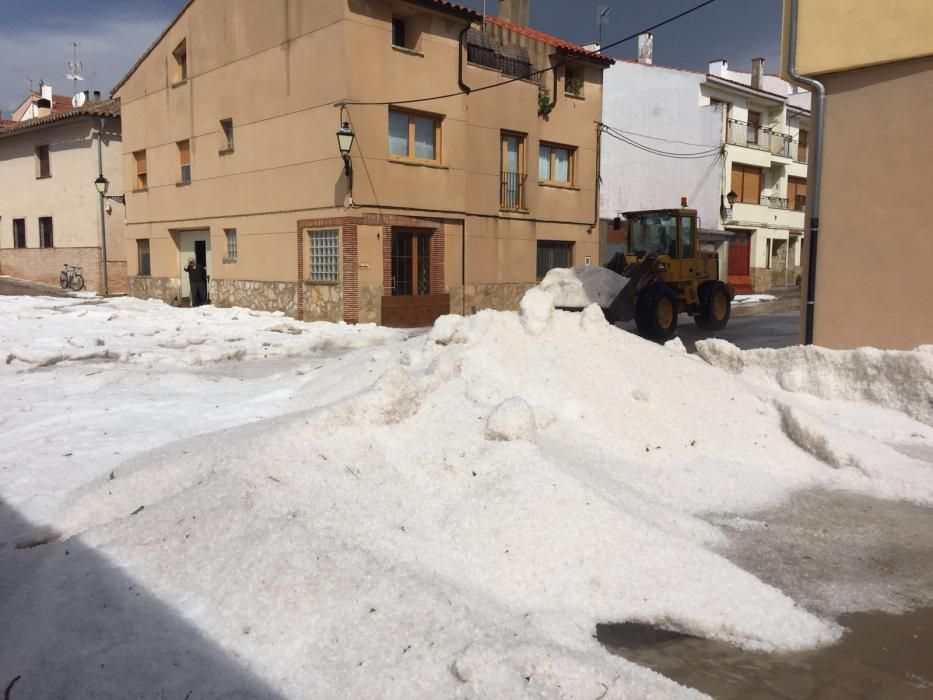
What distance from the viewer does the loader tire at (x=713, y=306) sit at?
15.8 metres

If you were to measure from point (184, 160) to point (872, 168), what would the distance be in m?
17.7

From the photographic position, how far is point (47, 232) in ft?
88.8

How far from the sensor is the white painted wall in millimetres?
30031

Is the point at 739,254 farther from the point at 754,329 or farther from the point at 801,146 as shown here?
the point at 754,329

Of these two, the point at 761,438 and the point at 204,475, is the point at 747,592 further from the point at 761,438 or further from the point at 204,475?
the point at 204,475

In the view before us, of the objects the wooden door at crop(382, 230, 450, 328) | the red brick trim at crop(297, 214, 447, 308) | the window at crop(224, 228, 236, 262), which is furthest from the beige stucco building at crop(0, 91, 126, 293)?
the wooden door at crop(382, 230, 450, 328)

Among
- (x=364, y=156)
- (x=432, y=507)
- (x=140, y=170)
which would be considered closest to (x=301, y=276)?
(x=364, y=156)

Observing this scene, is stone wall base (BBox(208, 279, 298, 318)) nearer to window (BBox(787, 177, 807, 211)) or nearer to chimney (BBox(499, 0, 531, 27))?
chimney (BBox(499, 0, 531, 27))

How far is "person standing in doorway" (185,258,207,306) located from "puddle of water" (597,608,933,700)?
1765 centimetres

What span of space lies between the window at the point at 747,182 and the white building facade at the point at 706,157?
5 cm

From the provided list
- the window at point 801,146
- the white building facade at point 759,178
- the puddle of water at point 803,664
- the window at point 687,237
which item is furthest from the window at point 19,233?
the window at point 801,146

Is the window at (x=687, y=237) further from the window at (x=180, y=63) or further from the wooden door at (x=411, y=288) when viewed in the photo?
the window at (x=180, y=63)

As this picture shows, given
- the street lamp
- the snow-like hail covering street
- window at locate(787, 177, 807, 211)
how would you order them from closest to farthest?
the snow-like hail covering street → the street lamp → window at locate(787, 177, 807, 211)

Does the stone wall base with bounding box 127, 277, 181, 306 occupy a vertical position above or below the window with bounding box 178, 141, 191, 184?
below
